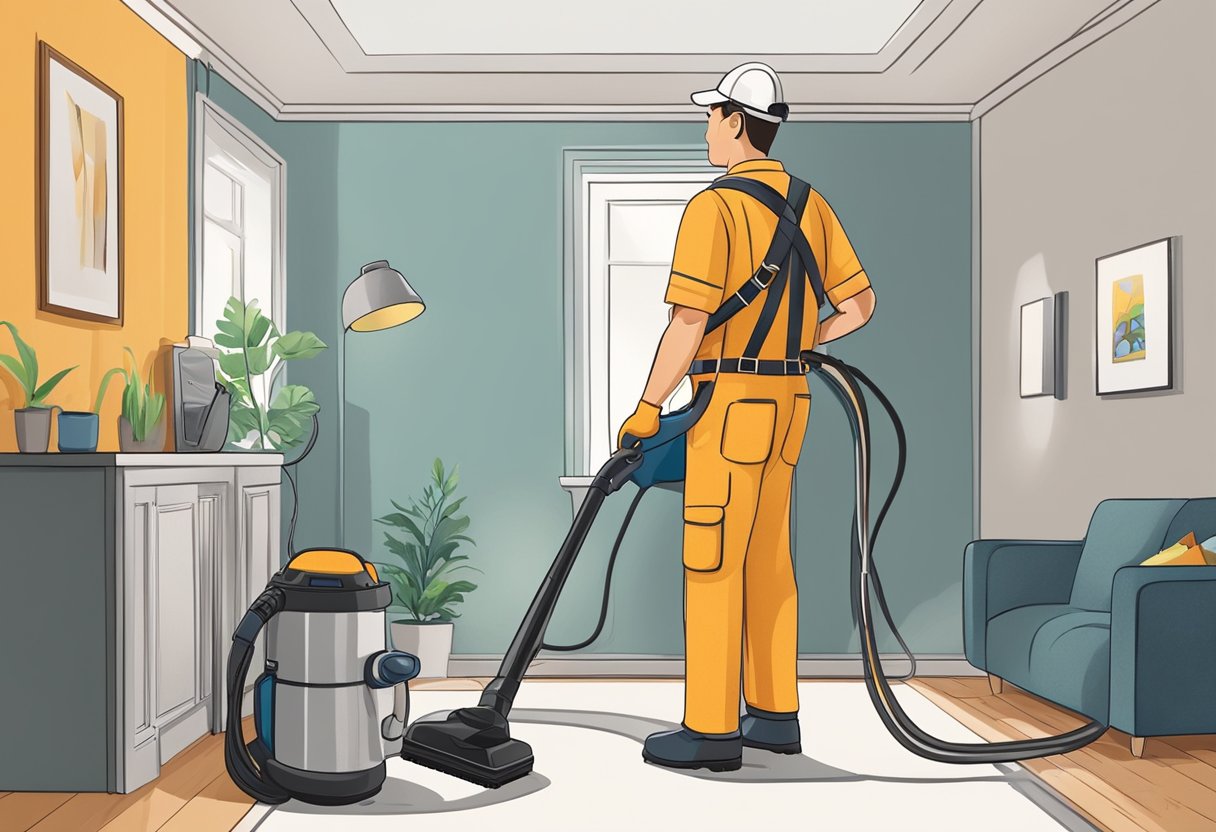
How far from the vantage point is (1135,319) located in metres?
3.60

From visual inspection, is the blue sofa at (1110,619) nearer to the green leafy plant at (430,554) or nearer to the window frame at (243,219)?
the green leafy plant at (430,554)

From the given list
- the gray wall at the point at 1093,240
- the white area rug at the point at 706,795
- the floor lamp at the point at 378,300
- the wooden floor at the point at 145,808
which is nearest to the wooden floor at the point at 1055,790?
the wooden floor at the point at 145,808

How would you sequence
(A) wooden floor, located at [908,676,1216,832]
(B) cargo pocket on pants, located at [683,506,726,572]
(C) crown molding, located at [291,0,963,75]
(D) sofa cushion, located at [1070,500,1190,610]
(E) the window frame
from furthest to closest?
(C) crown molding, located at [291,0,963,75], (E) the window frame, (D) sofa cushion, located at [1070,500,1190,610], (B) cargo pocket on pants, located at [683,506,726,572], (A) wooden floor, located at [908,676,1216,832]

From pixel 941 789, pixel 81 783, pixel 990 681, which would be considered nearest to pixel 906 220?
pixel 990 681

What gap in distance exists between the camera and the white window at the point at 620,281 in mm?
4879

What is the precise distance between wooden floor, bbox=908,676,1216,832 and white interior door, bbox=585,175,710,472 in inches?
77.9

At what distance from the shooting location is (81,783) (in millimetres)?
2660

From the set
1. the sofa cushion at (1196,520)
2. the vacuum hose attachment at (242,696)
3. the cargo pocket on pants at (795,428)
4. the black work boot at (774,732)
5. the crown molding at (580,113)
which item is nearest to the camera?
the vacuum hose attachment at (242,696)

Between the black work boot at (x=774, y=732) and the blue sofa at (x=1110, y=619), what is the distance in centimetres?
89

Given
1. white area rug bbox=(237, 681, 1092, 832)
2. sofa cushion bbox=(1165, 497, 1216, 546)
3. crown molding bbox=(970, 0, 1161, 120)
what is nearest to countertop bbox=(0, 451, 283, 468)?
white area rug bbox=(237, 681, 1092, 832)

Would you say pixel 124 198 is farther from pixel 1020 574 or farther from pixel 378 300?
pixel 1020 574

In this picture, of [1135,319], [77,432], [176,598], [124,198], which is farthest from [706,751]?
[124,198]

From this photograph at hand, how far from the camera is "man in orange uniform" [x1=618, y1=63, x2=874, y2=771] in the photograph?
2.80 m

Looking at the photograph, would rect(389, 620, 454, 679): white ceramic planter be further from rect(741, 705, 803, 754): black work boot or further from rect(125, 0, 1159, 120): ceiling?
rect(125, 0, 1159, 120): ceiling
